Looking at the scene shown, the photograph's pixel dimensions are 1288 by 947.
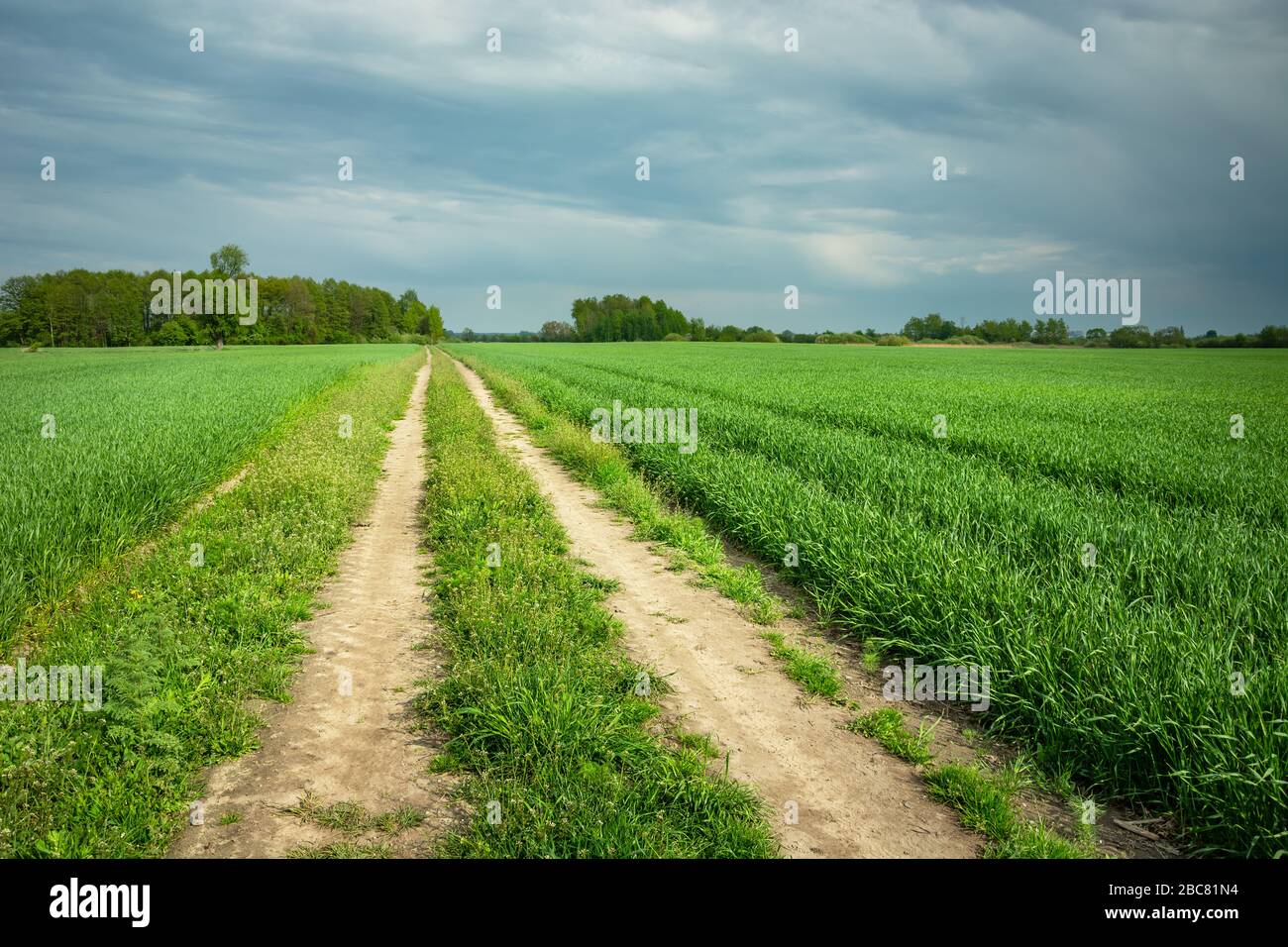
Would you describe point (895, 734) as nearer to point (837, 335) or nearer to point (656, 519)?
point (656, 519)

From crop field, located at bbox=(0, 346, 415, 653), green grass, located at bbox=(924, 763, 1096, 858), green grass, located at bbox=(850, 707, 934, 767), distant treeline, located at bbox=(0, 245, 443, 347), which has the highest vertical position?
distant treeline, located at bbox=(0, 245, 443, 347)

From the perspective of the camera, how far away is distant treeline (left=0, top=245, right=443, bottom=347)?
324 feet

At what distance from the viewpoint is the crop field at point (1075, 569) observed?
13.4 ft

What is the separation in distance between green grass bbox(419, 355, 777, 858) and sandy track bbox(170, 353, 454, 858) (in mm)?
240

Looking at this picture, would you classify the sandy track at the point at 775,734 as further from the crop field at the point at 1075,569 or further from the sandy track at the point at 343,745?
the sandy track at the point at 343,745

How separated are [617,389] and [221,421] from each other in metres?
13.6

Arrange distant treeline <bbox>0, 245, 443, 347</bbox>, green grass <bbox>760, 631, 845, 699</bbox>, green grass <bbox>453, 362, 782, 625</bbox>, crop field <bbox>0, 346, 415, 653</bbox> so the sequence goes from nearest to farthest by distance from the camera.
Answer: green grass <bbox>760, 631, 845, 699</bbox>, crop field <bbox>0, 346, 415, 653</bbox>, green grass <bbox>453, 362, 782, 625</bbox>, distant treeline <bbox>0, 245, 443, 347</bbox>

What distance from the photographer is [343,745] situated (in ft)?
14.6

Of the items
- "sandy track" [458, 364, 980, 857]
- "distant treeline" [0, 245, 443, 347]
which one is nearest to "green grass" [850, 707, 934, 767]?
"sandy track" [458, 364, 980, 857]

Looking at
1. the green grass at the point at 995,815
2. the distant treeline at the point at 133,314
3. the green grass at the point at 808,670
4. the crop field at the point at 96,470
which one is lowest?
the green grass at the point at 995,815

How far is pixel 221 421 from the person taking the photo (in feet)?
53.5

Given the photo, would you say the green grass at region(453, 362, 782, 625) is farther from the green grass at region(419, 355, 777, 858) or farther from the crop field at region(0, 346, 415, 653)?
the crop field at region(0, 346, 415, 653)

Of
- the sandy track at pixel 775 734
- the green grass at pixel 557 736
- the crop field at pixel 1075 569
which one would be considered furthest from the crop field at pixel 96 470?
the crop field at pixel 1075 569

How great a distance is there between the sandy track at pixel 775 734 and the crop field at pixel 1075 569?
1.02m
